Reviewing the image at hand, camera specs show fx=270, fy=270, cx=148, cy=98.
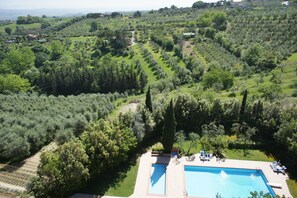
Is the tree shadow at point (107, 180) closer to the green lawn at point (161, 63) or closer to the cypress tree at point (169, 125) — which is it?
the cypress tree at point (169, 125)

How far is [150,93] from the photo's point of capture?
48312 millimetres

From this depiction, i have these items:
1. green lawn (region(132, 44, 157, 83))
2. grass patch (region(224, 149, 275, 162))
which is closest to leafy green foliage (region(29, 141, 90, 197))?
grass patch (region(224, 149, 275, 162))

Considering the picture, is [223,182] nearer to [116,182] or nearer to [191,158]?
[191,158]

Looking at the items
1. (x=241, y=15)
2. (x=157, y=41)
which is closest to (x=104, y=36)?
(x=157, y=41)

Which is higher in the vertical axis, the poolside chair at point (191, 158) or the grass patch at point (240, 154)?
the grass patch at point (240, 154)

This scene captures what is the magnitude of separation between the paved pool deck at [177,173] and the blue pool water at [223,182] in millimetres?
743

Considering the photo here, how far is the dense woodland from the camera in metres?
38.3

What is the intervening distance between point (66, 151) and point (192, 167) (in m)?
18.3

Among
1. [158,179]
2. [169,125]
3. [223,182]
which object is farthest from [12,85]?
[223,182]

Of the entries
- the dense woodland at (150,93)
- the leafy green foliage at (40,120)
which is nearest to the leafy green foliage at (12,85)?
the dense woodland at (150,93)

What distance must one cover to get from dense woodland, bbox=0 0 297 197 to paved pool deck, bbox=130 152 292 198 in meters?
2.61

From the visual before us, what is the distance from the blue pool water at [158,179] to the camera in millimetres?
35688

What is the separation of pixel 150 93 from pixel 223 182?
19.4 m

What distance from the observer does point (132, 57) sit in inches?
4409
